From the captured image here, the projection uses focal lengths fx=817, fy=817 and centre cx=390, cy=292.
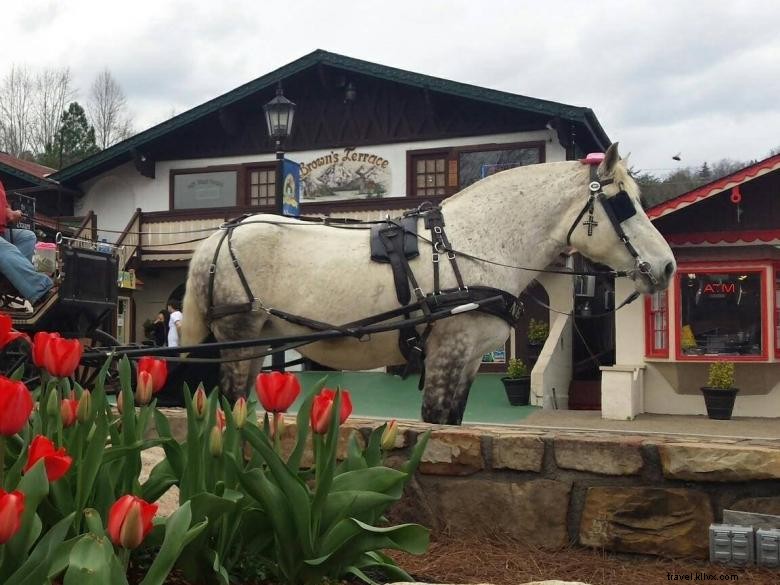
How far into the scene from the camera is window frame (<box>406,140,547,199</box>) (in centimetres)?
1759

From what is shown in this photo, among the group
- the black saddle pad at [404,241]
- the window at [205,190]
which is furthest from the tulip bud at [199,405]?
the window at [205,190]

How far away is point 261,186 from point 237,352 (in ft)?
50.4

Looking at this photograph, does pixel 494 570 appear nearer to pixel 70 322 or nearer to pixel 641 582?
pixel 641 582

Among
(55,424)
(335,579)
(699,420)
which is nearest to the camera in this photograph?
(335,579)

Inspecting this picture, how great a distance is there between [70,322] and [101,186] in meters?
16.7

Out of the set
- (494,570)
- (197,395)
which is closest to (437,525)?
(494,570)

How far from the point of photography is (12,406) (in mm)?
1732

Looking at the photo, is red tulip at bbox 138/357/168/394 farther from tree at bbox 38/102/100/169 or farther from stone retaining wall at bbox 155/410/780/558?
tree at bbox 38/102/100/169

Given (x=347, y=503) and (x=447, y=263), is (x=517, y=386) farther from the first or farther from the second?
(x=347, y=503)

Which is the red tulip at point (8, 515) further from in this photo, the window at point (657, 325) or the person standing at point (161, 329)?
the person standing at point (161, 329)

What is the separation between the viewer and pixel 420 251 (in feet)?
15.6

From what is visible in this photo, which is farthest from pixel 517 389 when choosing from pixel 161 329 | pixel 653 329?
pixel 161 329

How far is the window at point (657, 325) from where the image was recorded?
1273 cm

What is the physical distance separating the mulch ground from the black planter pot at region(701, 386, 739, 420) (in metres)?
9.57
